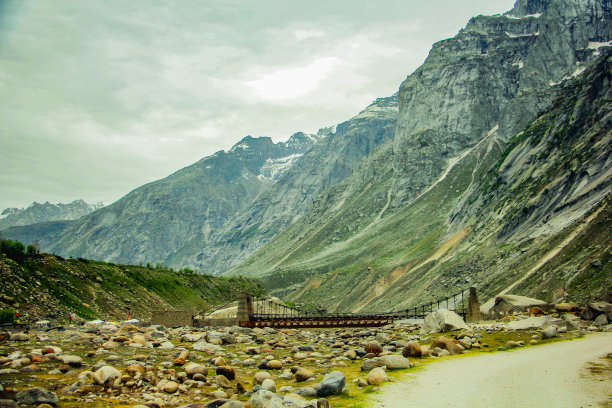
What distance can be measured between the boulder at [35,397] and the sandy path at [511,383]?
1013cm

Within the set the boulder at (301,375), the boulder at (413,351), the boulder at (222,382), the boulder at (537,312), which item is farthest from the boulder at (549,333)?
the boulder at (222,382)

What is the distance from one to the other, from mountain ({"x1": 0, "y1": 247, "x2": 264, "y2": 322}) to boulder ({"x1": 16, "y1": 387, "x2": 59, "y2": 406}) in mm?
33622

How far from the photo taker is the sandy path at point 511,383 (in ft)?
50.8

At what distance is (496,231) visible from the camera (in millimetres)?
112688

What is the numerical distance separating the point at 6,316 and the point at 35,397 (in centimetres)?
3007

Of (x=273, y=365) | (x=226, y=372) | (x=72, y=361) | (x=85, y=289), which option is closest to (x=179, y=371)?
(x=226, y=372)

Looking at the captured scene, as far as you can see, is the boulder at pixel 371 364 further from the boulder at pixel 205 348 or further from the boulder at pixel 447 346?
the boulder at pixel 205 348

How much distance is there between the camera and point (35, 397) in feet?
48.4

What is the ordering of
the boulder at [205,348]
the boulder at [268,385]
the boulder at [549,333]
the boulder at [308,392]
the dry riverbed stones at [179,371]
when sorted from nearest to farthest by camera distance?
the dry riverbed stones at [179,371] < the boulder at [308,392] < the boulder at [268,385] < the boulder at [205,348] < the boulder at [549,333]

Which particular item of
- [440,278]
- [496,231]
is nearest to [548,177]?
[496,231]

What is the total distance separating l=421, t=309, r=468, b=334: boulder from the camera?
39031 mm

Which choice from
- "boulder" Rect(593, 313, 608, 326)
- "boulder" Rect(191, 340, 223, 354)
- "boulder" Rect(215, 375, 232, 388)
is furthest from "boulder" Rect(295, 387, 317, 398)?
"boulder" Rect(593, 313, 608, 326)

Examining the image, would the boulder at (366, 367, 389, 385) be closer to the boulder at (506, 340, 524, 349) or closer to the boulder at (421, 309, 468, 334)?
the boulder at (506, 340, 524, 349)

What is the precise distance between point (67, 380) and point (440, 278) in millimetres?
99714
